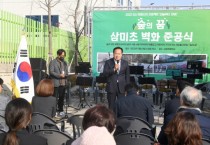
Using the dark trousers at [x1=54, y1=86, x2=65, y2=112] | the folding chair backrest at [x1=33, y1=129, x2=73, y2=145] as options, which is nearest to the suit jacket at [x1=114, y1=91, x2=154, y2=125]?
the folding chair backrest at [x1=33, y1=129, x2=73, y2=145]

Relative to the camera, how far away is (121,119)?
507 cm

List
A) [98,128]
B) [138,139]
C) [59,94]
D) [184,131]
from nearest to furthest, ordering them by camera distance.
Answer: [98,128] → [184,131] → [138,139] → [59,94]

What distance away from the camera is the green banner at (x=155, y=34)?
14.4 m

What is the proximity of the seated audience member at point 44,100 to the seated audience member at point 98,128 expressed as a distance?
3.55 meters

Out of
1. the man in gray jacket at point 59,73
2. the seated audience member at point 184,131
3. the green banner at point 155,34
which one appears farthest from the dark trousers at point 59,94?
the seated audience member at point 184,131

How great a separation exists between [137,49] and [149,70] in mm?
927

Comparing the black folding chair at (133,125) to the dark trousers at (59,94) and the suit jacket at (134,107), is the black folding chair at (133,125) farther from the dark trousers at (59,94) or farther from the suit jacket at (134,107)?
the dark trousers at (59,94)

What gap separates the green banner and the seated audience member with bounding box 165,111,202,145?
11.3m

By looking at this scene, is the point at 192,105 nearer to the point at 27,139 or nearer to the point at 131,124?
the point at 131,124

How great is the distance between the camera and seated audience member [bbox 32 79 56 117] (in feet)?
22.3

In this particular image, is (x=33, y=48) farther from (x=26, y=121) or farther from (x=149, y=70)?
(x=26, y=121)

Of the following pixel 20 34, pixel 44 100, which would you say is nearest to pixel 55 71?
pixel 44 100

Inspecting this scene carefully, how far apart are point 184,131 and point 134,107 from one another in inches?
101

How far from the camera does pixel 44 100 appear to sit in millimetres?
6840
